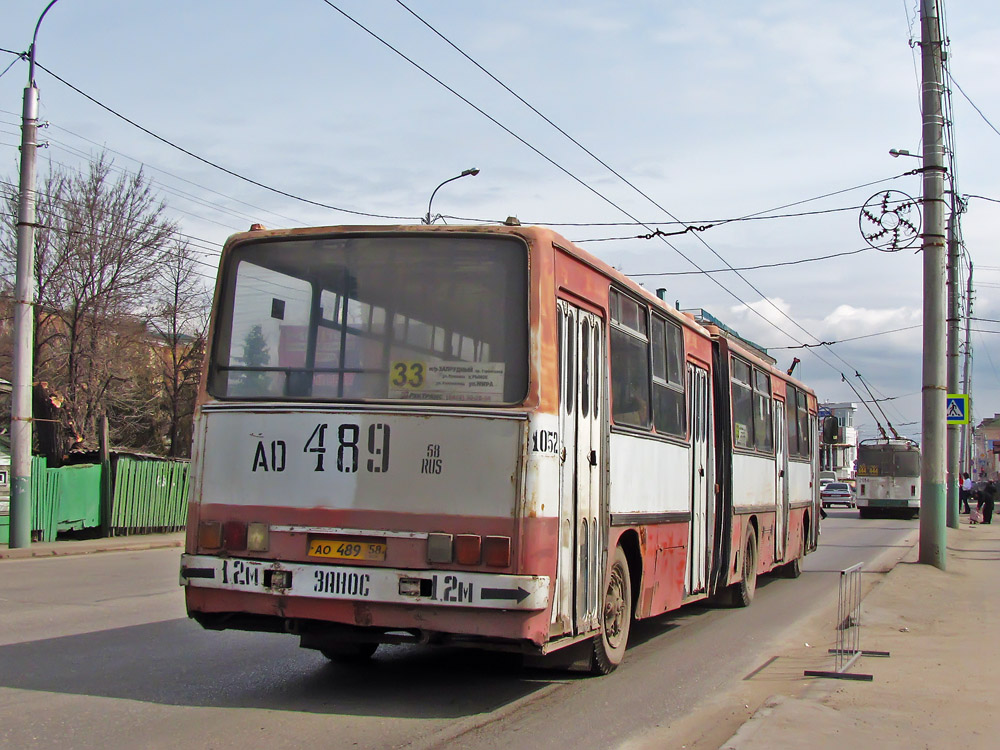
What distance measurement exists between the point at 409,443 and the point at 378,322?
2.77 ft

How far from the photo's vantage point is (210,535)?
22.9 feet

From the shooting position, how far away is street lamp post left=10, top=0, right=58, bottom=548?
731 inches

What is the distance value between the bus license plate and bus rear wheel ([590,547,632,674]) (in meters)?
1.94

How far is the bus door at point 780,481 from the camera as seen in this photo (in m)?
15.3

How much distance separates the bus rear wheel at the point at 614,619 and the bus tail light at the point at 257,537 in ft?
8.07

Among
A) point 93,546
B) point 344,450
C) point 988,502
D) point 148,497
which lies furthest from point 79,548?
point 988,502

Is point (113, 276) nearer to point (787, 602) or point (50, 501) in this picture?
point (50, 501)

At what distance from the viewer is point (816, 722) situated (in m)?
6.46

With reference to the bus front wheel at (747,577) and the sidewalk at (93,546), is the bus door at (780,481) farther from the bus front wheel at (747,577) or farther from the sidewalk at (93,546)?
the sidewalk at (93,546)

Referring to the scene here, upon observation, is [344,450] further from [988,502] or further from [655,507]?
[988,502]

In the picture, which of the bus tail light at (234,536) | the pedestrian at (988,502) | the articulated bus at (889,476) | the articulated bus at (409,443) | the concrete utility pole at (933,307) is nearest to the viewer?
the articulated bus at (409,443)

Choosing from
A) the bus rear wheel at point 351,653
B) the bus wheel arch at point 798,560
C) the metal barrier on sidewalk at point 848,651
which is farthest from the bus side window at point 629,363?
the bus wheel arch at point 798,560

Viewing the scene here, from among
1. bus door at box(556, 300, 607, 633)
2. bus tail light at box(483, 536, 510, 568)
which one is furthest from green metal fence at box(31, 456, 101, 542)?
bus tail light at box(483, 536, 510, 568)

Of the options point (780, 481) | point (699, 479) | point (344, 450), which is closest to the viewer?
point (344, 450)
